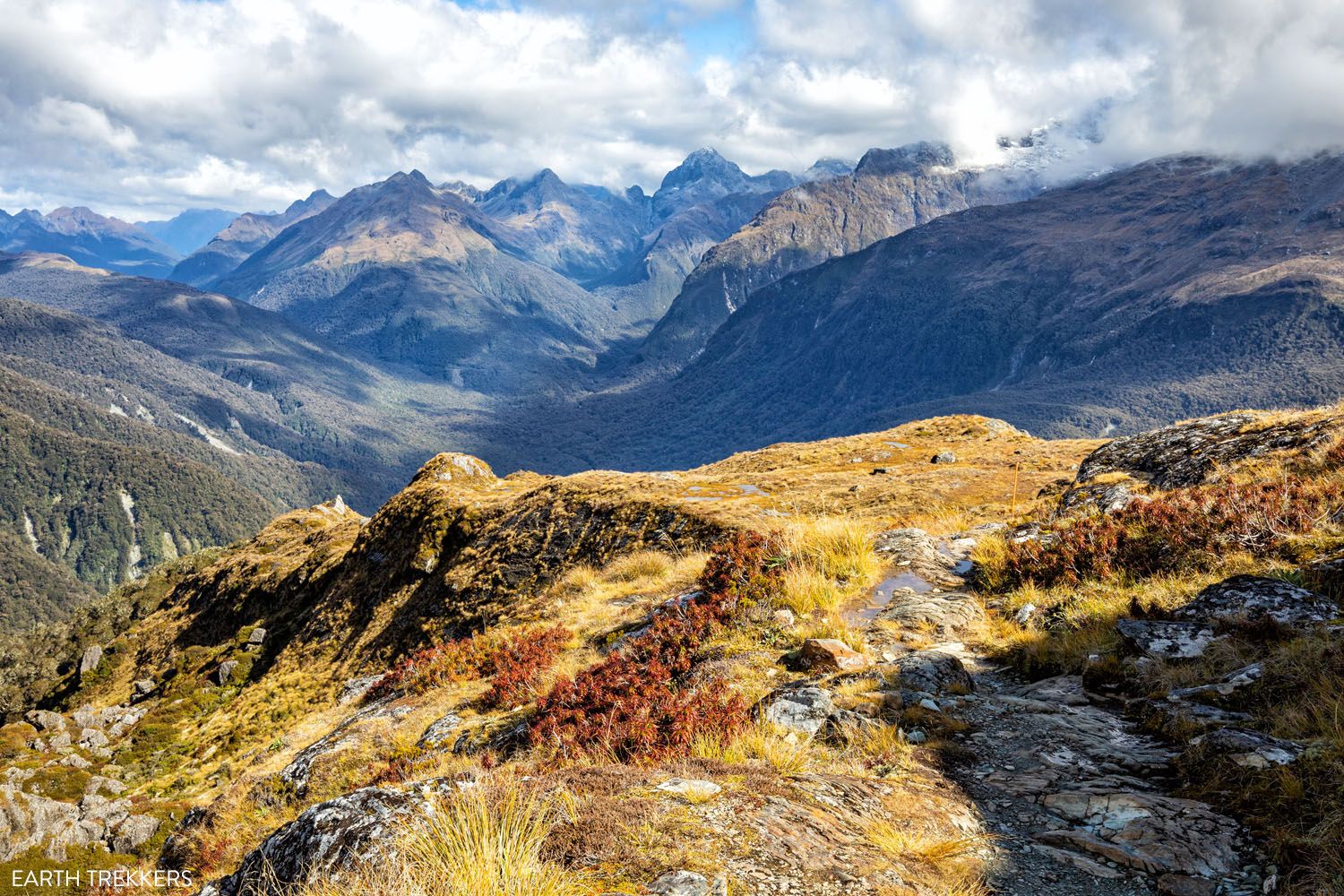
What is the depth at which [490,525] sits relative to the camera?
24.9 meters

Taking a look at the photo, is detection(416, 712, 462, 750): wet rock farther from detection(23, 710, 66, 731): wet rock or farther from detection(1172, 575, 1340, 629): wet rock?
detection(23, 710, 66, 731): wet rock

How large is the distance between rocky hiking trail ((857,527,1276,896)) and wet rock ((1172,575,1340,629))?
166 cm

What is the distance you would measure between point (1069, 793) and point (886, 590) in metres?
5.81

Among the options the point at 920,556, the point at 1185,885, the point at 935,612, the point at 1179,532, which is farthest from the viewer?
the point at 920,556

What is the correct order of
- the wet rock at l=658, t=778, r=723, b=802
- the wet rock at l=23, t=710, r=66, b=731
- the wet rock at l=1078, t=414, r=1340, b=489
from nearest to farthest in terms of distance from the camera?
1. the wet rock at l=658, t=778, r=723, b=802
2. the wet rock at l=1078, t=414, r=1340, b=489
3. the wet rock at l=23, t=710, r=66, b=731

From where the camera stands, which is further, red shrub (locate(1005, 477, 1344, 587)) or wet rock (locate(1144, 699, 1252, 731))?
red shrub (locate(1005, 477, 1344, 587))

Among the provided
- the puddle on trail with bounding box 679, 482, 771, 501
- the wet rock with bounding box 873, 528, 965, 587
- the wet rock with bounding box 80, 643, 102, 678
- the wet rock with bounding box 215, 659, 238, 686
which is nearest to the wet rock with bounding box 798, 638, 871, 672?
the wet rock with bounding box 873, 528, 965, 587

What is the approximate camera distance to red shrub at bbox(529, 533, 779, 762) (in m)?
7.01

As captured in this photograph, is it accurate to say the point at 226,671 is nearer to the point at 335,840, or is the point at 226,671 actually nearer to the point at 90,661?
the point at 90,661

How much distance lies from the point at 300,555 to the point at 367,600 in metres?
21.7

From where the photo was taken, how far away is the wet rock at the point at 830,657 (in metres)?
8.42

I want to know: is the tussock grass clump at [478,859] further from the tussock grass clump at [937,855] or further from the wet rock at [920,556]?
the wet rock at [920,556]

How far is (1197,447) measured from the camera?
14266 millimetres

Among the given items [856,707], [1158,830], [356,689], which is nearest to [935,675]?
[856,707]
